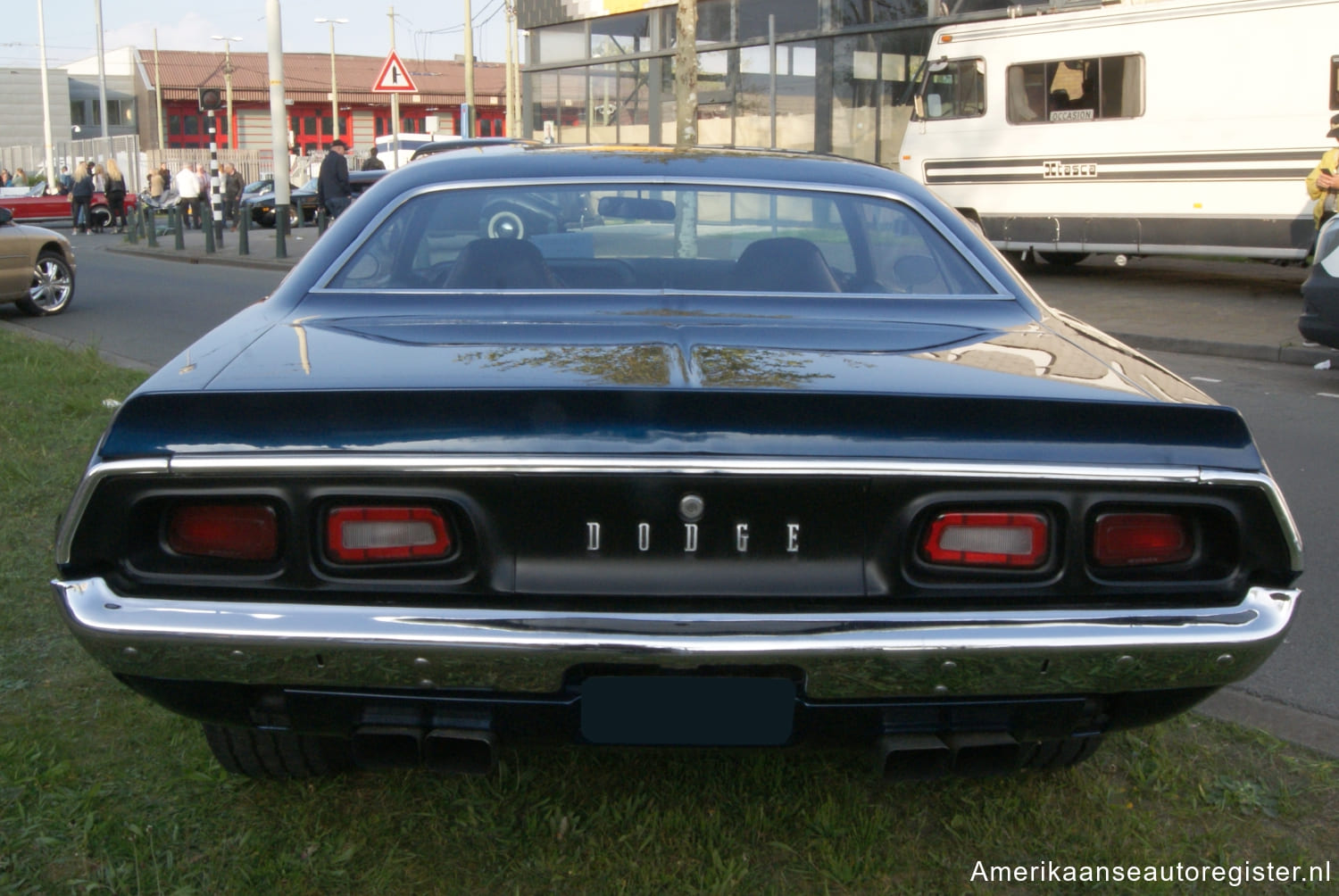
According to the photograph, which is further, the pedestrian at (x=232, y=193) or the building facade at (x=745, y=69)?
the pedestrian at (x=232, y=193)

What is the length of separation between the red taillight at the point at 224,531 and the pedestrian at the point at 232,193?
31.5 meters

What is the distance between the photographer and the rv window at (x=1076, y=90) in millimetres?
14516

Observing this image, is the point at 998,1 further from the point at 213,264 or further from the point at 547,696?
the point at 547,696

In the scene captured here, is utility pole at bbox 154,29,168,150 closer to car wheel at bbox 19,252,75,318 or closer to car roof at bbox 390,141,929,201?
car wheel at bbox 19,252,75,318

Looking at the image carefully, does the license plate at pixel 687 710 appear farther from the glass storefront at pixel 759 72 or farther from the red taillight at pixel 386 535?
the glass storefront at pixel 759 72

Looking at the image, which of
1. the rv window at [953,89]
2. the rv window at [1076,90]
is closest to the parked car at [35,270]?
the rv window at [953,89]

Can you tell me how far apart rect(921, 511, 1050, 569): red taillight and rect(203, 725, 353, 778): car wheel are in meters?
1.32

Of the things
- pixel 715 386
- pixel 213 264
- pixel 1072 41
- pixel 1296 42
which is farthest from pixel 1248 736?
pixel 213 264

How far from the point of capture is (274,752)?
277cm

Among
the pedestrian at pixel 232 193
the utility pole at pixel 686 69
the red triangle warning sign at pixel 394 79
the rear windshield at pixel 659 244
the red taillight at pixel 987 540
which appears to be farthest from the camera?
the pedestrian at pixel 232 193

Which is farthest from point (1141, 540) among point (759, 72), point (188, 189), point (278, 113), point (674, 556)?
point (188, 189)

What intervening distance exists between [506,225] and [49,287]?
38.1ft

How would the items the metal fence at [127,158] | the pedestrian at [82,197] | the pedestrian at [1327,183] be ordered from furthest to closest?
the metal fence at [127,158] → the pedestrian at [82,197] → the pedestrian at [1327,183]

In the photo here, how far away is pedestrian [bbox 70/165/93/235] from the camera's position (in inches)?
1310
